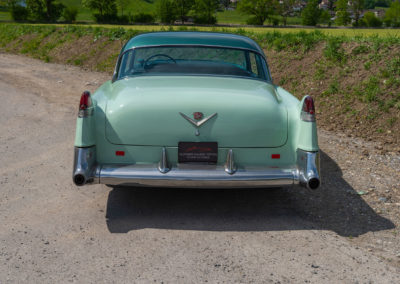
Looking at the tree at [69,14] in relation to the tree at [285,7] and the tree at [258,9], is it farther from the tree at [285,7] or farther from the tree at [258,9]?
the tree at [285,7]

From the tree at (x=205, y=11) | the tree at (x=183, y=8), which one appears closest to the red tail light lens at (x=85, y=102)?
the tree at (x=205, y=11)

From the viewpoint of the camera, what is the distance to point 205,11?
7175cm

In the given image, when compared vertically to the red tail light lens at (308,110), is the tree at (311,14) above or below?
below

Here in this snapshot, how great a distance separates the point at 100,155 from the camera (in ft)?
12.8

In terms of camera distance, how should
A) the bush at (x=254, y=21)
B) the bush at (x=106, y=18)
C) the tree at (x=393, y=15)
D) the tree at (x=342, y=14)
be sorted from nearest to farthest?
the bush at (x=106, y=18)
the tree at (x=393, y=15)
the bush at (x=254, y=21)
the tree at (x=342, y=14)

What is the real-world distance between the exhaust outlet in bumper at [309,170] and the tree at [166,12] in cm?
6090

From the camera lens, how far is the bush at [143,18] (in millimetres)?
61719

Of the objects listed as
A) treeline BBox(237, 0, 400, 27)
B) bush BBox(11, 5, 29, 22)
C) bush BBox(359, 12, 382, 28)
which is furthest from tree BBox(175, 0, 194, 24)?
bush BBox(359, 12, 382, 28)

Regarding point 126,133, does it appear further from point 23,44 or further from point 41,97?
point 23,44

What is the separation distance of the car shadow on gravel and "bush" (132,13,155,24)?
5931cm

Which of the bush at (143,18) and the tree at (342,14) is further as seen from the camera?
the tree at (342,14)

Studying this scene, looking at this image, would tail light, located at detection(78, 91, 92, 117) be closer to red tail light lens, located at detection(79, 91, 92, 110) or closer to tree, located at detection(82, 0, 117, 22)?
red tail light lens, located at detection(79, 91, 92, 110)

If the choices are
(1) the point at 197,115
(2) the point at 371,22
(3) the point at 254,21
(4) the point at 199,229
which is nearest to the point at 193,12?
(3) the point at 254,21

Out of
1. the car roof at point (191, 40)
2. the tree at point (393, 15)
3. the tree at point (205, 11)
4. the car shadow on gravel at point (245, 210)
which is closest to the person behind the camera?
the car shadow on gravel at point (245, 210)
